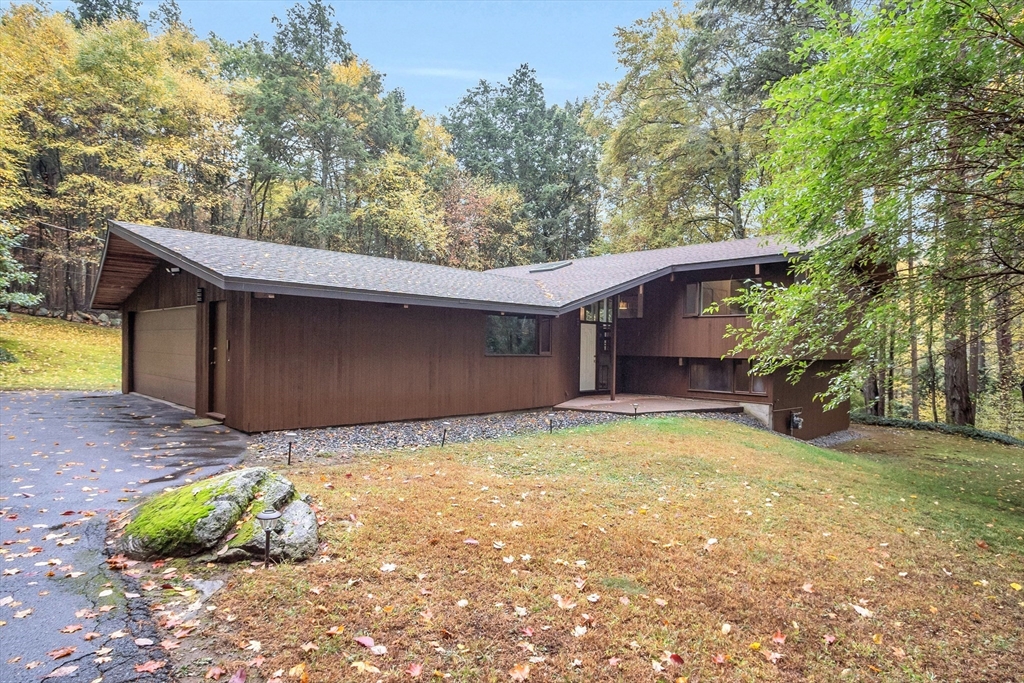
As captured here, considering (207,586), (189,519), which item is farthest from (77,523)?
(207,586)

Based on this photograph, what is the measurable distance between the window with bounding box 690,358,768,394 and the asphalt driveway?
10.2m

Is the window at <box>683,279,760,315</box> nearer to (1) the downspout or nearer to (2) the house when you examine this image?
(2) the house

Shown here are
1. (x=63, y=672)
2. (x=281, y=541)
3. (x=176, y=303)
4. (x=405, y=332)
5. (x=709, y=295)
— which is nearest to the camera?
(x=63, y=672)

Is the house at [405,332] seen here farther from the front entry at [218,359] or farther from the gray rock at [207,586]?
the gray rock at [207,586]

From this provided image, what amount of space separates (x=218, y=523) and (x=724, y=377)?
1158 cm

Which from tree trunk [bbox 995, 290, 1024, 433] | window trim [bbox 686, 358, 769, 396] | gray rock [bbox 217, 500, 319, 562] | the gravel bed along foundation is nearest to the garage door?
the gravel bed along foundation

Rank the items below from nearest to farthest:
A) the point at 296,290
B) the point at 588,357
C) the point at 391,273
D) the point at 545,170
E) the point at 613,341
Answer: the point at 296,290, the point at 391,273, the point at 613,341, the point at 588,357, the point at 545,170

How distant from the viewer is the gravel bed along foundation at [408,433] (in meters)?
6.74

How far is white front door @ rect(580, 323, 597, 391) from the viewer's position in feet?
43.8

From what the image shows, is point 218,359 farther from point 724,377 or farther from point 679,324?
point 724,377

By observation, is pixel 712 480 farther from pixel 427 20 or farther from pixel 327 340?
pixel 427 20

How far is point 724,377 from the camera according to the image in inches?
494

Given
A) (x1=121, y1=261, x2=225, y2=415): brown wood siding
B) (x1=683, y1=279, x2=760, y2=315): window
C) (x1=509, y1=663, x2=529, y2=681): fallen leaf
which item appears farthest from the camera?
(x1=683, y1=279, x2=760, y2=315): window

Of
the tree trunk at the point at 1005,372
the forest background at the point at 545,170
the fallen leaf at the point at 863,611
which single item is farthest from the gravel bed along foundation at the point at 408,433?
the tree trunk at the point at 1005,372
